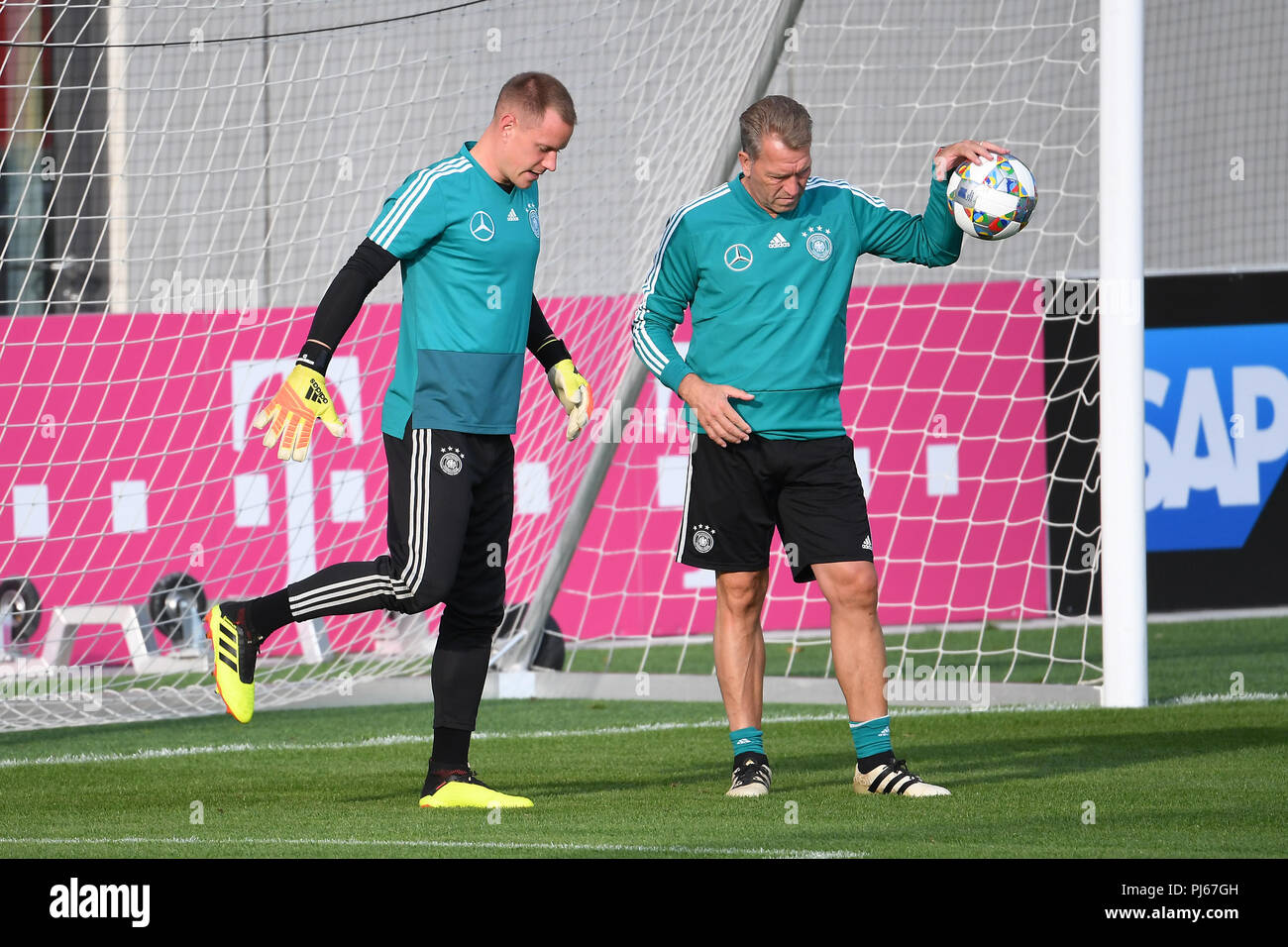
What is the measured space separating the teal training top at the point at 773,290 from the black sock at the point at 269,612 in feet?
3.90

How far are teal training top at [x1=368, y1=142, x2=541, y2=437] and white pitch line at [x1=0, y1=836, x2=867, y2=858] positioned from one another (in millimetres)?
1117

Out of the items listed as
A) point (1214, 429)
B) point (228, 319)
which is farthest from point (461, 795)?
point (1214, 429)

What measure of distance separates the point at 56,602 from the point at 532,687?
2.63 meters

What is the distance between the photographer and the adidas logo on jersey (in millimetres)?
4559

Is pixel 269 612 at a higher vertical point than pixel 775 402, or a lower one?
lower

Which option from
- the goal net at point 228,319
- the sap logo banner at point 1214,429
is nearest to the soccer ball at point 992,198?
the goal net at point 228,319

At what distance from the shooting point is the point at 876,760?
496 centimetres

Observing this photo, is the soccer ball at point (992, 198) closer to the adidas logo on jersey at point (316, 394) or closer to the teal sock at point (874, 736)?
the teal sock at point (874, 736)

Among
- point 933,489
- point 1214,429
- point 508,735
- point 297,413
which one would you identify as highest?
point 1214,429

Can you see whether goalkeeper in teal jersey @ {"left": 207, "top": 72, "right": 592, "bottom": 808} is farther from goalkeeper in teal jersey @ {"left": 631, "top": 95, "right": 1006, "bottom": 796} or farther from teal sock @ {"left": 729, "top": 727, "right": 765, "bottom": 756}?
teal sock @ {"left": 729, "top": 727, "right": 765, "bottom": 756}

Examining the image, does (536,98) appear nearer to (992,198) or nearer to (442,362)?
(442,362)

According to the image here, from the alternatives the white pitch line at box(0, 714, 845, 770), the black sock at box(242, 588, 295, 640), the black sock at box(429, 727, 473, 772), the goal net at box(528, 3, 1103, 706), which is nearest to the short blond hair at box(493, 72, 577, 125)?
the black sock at box(242, 588, 295, 640)

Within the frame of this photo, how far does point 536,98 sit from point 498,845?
1.93 meters
